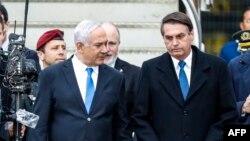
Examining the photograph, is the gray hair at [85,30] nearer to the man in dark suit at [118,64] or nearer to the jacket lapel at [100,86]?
the jacket lapel at [100,86]

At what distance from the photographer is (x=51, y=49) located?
12.5 m

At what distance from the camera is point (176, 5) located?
52.2 ft

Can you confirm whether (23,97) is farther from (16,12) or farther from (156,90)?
(16,12)

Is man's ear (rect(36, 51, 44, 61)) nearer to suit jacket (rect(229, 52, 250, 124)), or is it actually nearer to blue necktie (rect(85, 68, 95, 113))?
blue necktie (rect(85, 68, 95, 113))

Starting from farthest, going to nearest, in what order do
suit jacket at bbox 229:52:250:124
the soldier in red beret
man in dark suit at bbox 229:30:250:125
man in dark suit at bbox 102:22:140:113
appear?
1. the soldier in red beret
2. man in dark suit at bbox 102:22:140:113
3. suit jacket at bbox 229:52:250:124
4. man in dark suit at bbox 229:30:250:125

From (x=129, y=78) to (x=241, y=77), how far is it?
1.41 meters

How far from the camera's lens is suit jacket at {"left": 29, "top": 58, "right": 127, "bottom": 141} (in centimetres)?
1023

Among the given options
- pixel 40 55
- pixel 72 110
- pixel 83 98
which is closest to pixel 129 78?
pixel 40 55

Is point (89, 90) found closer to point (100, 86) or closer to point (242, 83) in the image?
point (100, 86)

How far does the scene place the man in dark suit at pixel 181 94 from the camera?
1041cm

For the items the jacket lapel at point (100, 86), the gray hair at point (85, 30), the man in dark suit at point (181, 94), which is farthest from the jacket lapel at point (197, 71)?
the gray hair at point (85, 30)

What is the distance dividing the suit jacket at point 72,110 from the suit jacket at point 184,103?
23 cm

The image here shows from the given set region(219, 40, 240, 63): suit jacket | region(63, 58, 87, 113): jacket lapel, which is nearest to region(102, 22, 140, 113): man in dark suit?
region(63, 58, 87, 113): jacket lapel

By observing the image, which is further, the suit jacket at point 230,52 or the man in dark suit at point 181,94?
the suit jacket at point 230,52
